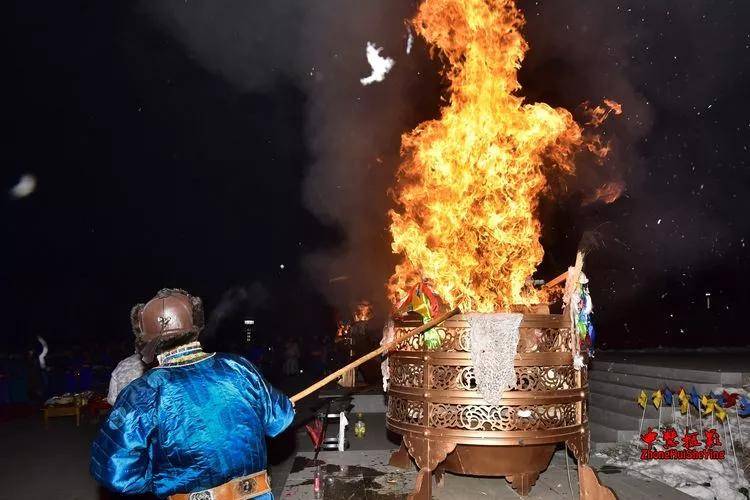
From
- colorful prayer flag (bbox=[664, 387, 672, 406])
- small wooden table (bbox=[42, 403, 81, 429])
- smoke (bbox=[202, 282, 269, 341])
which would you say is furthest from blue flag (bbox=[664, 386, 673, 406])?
smoke (bbox=[202, 282, 269, 341])

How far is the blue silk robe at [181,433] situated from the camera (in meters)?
2.60

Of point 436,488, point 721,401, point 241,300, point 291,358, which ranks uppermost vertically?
point 241,300

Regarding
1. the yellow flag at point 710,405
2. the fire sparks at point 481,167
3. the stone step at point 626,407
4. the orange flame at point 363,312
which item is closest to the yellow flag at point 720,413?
the yellow flag at point 710,405

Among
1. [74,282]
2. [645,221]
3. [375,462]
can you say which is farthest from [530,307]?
[74,282]

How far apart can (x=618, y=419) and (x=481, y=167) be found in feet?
15.7

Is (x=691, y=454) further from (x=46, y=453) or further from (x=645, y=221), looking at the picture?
(x=645, y=221)

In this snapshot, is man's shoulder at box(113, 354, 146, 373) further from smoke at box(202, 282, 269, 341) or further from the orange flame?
smoke at box(202, 282, 269, 341)

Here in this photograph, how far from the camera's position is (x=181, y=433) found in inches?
107

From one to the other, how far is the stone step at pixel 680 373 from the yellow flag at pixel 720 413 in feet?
3.03

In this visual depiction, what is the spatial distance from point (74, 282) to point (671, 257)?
1205 inches

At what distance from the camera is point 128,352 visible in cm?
2022

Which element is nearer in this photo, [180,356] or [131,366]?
[180,356]

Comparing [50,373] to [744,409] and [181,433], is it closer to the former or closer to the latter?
[181,433]

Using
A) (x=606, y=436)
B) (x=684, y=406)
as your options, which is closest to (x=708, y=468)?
(x=684, y=406)
